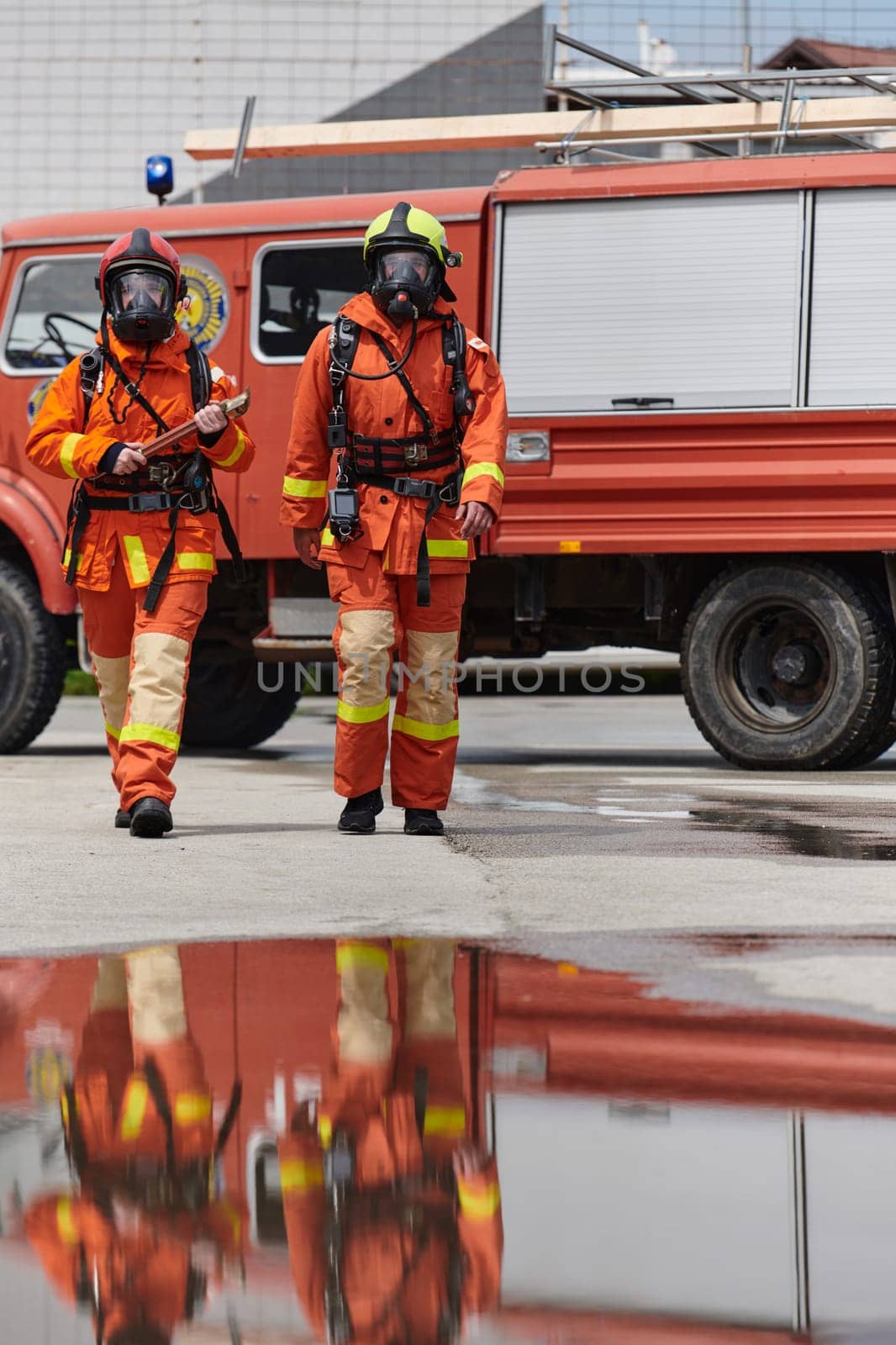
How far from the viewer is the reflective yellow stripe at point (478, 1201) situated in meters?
2.63

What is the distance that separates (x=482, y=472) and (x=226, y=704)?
5126 mm

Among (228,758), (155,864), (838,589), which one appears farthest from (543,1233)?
(228,758)

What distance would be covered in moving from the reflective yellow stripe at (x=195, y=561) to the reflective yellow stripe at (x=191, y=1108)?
3.76 m

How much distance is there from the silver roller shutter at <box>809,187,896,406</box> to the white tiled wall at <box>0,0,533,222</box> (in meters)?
10.4

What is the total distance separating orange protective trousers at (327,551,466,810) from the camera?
6648mm

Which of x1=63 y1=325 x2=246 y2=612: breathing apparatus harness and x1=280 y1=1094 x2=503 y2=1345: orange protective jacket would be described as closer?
x1=280 y1=1094 x2=503 y2=1345: orange protective jacket

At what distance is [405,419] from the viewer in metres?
6.73

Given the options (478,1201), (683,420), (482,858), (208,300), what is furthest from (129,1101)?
(208,300)

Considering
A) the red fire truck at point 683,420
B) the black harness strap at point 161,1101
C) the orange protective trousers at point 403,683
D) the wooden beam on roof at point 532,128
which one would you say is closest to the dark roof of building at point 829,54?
the wooden beam on roof at point 532,128

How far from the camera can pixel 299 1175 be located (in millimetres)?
2797

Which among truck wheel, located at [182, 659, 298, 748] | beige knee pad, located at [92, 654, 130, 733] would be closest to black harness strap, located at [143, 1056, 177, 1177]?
beige knee pad, located at [92, 654, 130, 733]

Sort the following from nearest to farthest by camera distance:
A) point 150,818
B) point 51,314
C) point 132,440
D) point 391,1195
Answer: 1. point 391,1195
2. point 150,818
3. point 132,440
4. point 51,314

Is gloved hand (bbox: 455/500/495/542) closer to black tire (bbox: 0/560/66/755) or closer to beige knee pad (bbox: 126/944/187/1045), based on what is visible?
beige knee pad (bbox: 126/944/187/1045)

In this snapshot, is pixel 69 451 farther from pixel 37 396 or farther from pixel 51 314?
pixel 51 314
